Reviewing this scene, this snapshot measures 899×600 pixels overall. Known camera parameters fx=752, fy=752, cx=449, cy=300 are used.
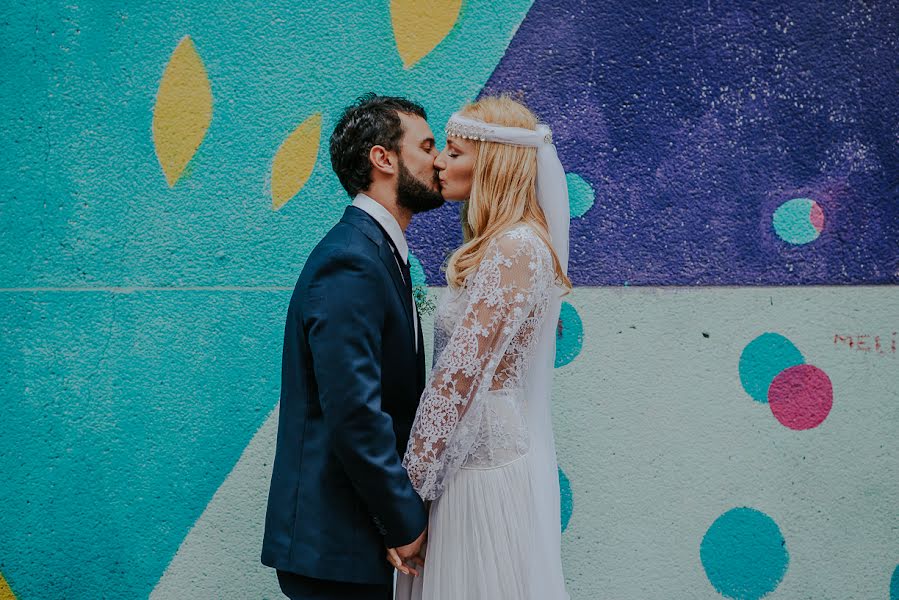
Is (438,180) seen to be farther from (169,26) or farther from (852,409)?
(852,409)

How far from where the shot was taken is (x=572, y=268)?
3.11m

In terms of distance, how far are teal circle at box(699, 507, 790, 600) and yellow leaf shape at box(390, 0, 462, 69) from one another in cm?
229

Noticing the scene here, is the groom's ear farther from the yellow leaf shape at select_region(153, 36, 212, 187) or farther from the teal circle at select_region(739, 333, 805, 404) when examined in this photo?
the teal circle at select_region(739, 333, 805, 404)

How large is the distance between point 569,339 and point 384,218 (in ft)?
3.75

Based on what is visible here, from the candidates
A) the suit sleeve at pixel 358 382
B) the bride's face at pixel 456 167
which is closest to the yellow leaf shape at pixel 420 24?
the bride's face at pixel 456 167

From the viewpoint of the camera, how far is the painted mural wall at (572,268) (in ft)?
9.84

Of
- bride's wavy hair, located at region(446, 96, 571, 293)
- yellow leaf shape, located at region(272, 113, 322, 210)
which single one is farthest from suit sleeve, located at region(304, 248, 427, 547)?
yellow leaf shape, located at region(272, 113, 322, 210)

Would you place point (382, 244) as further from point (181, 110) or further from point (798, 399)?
point (798, 399)

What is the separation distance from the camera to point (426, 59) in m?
3.09

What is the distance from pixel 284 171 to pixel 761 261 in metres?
2.01

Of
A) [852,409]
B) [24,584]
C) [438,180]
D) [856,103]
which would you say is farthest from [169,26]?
[852,409]

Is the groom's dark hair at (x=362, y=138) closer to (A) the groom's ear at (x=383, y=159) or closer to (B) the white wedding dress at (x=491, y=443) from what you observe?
(A) the groom's ear at (x=383, y=159)

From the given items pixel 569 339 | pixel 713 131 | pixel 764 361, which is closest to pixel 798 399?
pixel 764 361

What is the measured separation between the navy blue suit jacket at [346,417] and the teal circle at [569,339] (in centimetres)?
101
